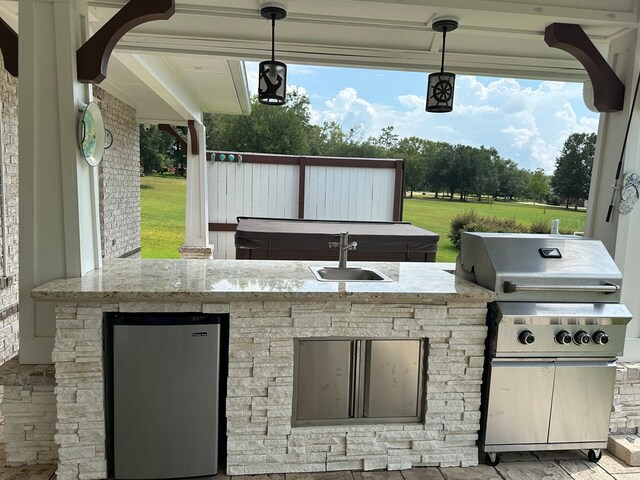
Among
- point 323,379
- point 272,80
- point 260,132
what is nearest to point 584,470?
point 323,379

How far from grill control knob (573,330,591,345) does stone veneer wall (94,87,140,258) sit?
204 inches

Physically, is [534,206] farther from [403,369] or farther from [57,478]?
[57,478]

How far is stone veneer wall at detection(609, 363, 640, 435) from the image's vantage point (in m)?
2.56

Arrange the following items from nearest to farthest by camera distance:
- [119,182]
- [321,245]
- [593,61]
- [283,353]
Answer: [283,353] → [593,61] → [321,245] → [119,182]

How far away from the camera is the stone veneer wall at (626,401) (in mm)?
2564

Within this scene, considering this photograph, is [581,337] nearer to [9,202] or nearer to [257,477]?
[257,477]

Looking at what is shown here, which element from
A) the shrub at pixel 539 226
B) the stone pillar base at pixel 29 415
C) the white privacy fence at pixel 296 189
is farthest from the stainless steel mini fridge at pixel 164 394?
the shrub at pixel 539 226

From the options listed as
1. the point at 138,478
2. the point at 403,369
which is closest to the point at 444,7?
the point at 403,369

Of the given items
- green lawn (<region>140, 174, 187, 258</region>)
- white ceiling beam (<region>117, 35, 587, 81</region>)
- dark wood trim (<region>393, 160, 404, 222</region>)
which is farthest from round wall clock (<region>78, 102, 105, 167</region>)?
green lawn (<region>140, 174, 187, 258</region>)

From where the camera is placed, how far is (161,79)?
14.2 feet

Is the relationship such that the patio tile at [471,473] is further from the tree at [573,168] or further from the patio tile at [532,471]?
the tree at [573,168]

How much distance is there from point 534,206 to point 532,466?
30.5ft

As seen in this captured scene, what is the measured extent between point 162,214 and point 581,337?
488 inches

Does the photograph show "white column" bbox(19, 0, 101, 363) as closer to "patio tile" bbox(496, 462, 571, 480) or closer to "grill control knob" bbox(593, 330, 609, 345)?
"patio tile" bbox(496, 462, 571, 480)
